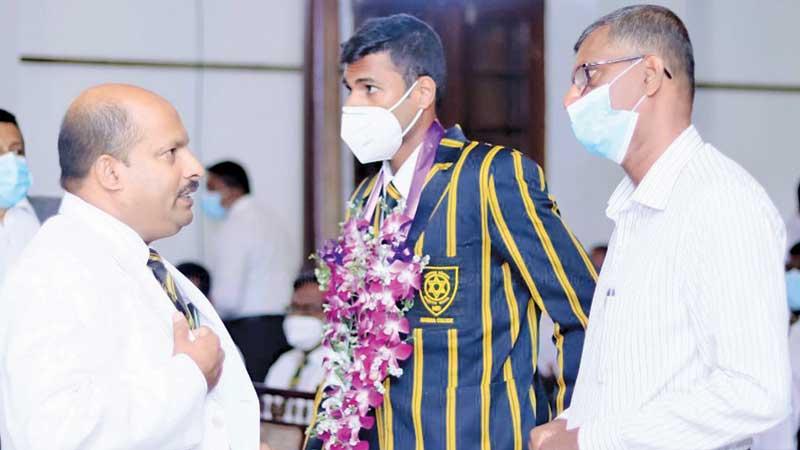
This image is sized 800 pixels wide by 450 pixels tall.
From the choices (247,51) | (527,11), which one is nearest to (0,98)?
(247,51)

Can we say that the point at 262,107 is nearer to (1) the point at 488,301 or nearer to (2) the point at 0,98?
(2) the point at 0,98

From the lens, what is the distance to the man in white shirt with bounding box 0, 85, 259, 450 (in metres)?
2.42

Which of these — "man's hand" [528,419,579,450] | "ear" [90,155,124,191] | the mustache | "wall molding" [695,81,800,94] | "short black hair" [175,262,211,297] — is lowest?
"short black hair" [175,262,211,297]

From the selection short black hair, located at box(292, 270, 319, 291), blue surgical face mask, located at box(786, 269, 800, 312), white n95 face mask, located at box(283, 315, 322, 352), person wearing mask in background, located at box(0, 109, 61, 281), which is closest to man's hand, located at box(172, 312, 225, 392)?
person wearing mask in background, located at box(0, 109, 61, 281)

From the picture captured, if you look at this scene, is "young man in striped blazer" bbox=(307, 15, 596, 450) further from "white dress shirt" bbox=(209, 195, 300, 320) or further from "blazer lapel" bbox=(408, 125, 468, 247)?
"white dress shirt" bbox=(209, 195, 300, 320)

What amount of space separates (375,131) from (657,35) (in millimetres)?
948

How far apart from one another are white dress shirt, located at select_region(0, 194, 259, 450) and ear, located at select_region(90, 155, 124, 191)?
0.06m

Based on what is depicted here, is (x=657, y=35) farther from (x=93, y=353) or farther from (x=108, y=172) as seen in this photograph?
(x=93, y=353)

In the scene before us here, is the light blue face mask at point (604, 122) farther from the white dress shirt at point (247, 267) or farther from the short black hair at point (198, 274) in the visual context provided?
the white dress shirt at point (247, 267)

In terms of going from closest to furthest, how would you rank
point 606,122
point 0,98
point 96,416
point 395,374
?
point 96,416 < point 606,122 < point 395,374 < point 0,98

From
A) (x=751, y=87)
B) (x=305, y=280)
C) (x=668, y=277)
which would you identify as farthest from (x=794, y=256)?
(x=668, y=277)

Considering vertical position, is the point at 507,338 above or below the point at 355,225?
below

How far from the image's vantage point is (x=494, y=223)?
128 inches

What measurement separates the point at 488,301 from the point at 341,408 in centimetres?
43
